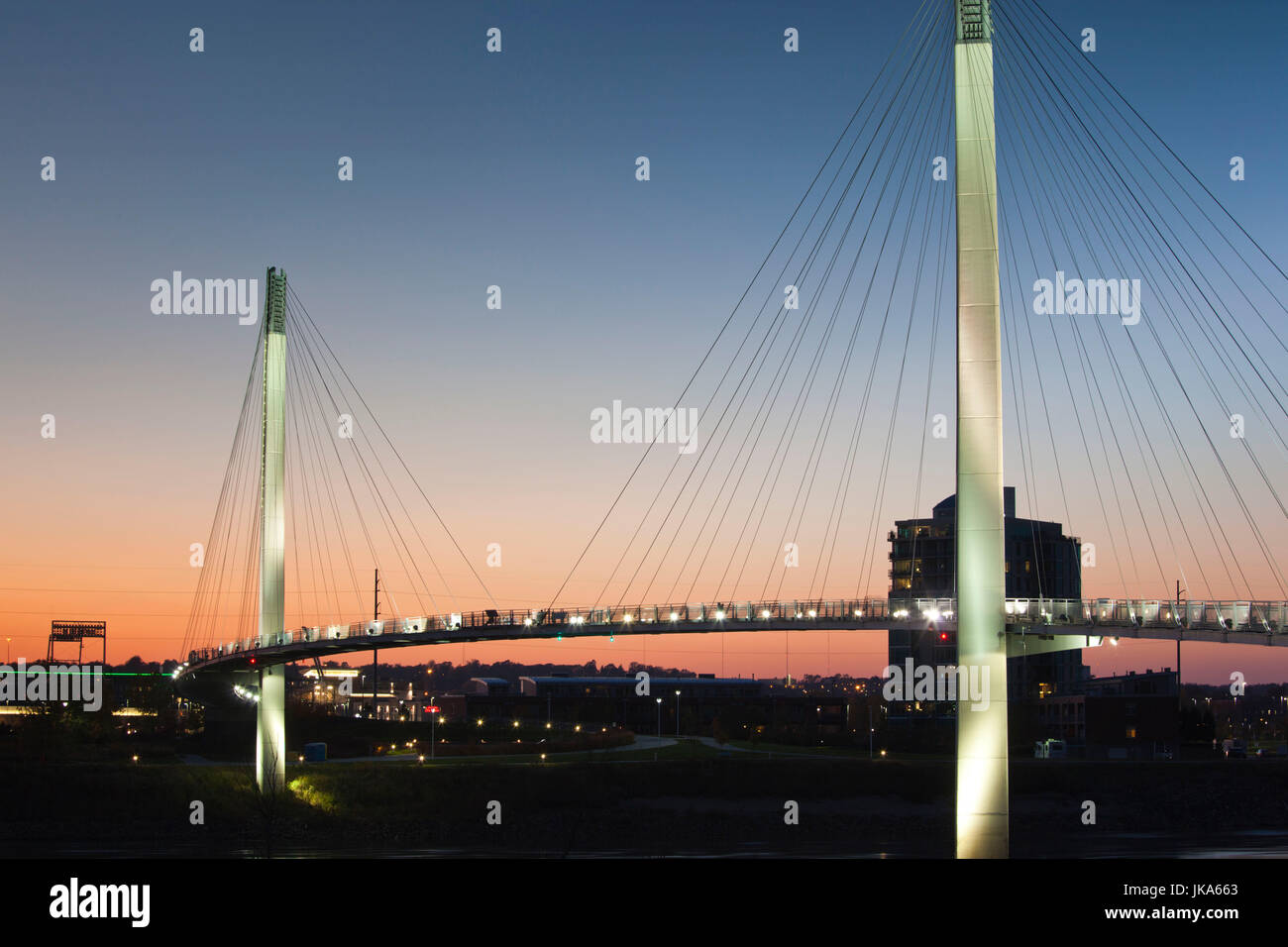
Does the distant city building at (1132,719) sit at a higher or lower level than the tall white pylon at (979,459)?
lower

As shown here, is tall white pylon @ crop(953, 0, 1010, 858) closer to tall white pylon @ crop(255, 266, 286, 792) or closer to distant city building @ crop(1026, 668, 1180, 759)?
tall white pylon @ crop(255, 266, 286, 792)

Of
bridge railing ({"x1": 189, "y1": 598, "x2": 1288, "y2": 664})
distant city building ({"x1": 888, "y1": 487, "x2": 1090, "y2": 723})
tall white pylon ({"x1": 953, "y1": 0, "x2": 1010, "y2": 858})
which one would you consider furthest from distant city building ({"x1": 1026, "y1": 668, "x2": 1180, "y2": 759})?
tall white pylon ({"x1": 953, "y1": 0, "x2": 1010, "y2": 858})

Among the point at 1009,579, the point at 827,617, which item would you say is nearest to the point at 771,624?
the point at 827,617

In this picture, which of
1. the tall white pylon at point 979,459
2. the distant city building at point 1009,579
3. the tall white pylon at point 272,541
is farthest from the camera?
the distant city building at point 1009,579

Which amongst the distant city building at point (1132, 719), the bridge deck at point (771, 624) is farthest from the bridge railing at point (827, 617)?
the distant city building at point (1132, 719)

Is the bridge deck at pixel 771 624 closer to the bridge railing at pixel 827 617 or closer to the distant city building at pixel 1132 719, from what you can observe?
the bridge railing at pixel 827 617
